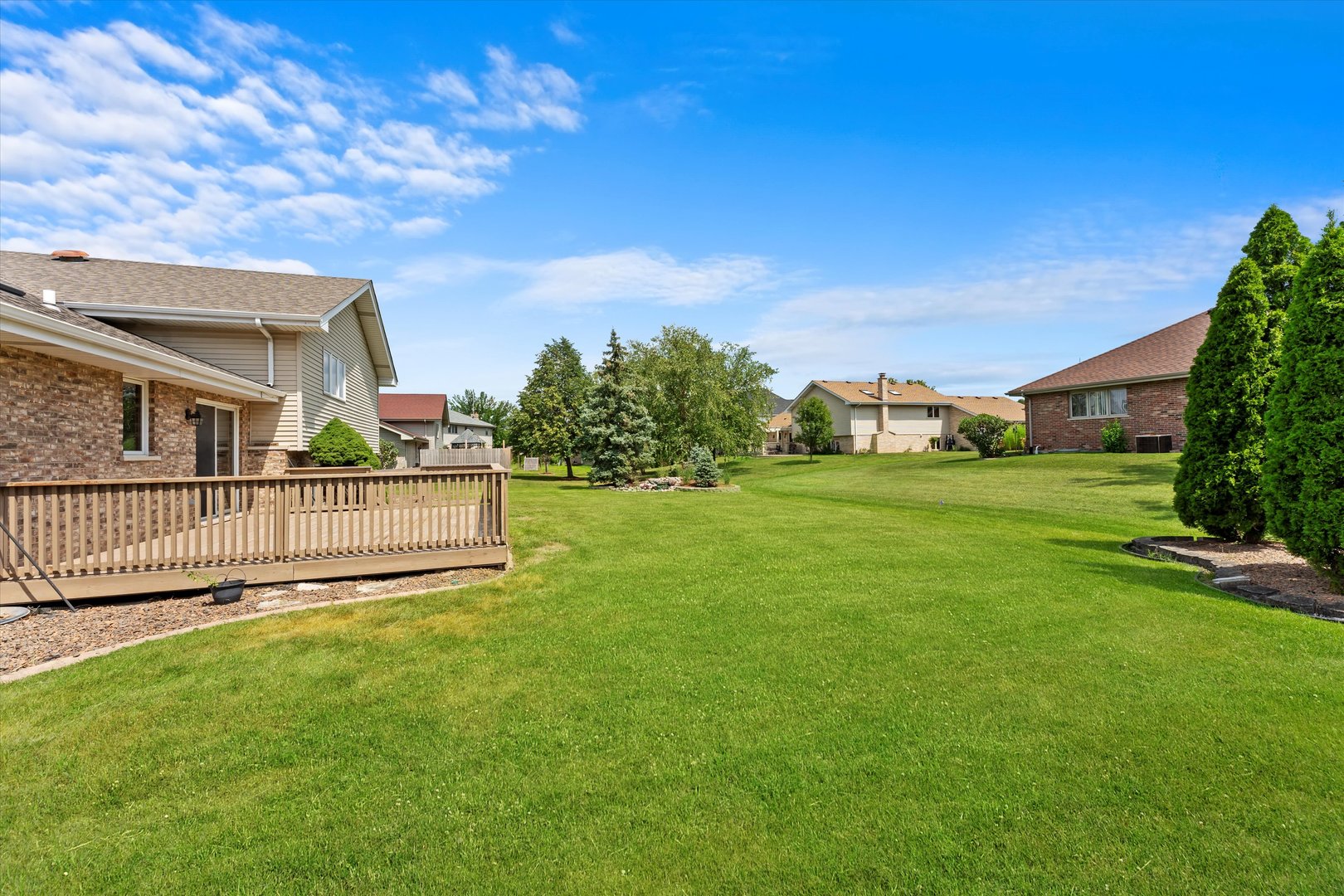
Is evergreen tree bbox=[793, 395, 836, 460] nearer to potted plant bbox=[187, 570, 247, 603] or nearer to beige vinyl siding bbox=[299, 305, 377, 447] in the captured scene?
beige vinyl siding bbox=[299, 305, 377, 447]

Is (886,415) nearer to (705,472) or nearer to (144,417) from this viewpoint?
(705,472)

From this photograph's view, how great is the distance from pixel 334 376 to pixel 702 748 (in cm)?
1584

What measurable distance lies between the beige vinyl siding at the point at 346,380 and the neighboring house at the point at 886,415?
33064mm

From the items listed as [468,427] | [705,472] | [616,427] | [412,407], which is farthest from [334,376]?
[468,427]

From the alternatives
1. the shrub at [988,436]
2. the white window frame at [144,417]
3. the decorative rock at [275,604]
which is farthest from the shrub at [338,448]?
the shrub at [988,436]

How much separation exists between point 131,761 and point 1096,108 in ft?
61.0

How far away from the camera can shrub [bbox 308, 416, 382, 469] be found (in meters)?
13.6

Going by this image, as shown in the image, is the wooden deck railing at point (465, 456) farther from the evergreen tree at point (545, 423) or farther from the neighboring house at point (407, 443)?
the evergreen tree at point (545, 423)

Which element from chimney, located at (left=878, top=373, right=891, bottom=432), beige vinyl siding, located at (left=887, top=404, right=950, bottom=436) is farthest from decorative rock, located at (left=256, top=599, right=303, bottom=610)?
beige vinyl siding, located at (left=887, top=404, right=950, bottom=436)

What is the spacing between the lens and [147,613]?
18.8 ft

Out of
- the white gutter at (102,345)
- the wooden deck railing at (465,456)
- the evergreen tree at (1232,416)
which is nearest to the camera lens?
the white gutter at (102,345)

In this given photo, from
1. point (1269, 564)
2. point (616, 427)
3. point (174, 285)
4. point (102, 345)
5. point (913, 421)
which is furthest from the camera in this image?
point (913, 421)

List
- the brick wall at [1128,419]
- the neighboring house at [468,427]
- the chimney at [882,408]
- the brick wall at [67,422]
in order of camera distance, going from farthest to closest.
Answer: the neighboring house at [468,427], the chimney at [882,408], the brick wall at [1128,419], the brick wall at [67,422]

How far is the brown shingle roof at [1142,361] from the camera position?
76.8 ft
